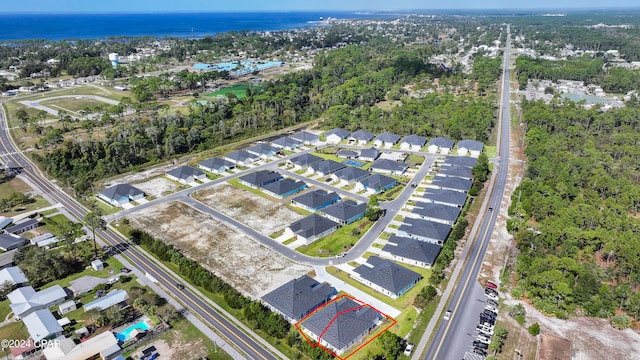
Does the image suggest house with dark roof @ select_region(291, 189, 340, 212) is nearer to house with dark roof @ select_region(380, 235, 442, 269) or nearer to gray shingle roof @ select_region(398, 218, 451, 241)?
gray shingle roof @ select_region(398, 218, 451, 241)

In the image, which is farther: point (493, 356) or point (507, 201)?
point (507, 201)

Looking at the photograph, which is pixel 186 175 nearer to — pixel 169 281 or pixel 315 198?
pixel 315 198

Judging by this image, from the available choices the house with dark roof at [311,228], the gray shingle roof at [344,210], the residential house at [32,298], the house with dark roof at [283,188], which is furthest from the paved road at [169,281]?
the house with dark roof at [283,188]

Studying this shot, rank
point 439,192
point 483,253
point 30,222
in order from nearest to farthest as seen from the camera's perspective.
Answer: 1. point 483,253
2. point 30,222
3. point 439,192

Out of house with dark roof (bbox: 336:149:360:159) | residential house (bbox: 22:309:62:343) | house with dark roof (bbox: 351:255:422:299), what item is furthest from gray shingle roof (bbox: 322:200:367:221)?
residential house (bbox: 22:309:62:343)

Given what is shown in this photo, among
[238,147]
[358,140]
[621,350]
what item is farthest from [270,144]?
[621,350]

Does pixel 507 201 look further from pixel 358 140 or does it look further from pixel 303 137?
pixel 303 137

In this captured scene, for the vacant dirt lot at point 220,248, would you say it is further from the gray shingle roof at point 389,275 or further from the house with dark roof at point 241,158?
the house with dark roof at point 241,158
